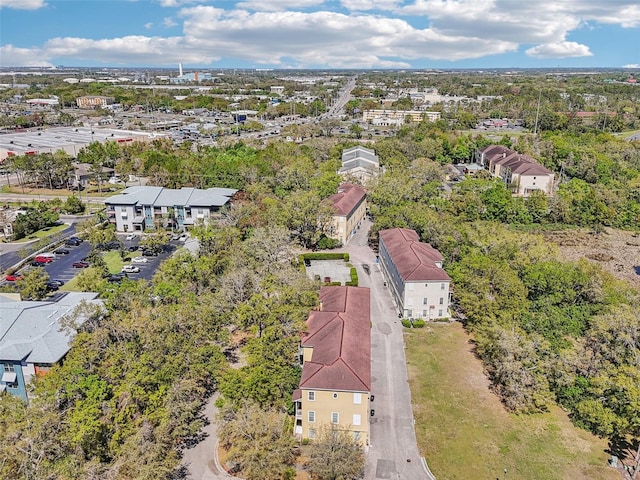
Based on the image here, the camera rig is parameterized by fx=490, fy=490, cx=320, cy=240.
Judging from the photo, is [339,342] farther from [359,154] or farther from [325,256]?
[359,154]

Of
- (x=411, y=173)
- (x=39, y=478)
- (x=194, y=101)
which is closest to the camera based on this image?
(x=39, y=478)

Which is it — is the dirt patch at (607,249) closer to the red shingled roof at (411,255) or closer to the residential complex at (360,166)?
the red shingled roof at (411,255)

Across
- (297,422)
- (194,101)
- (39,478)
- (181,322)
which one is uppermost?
(194,101)

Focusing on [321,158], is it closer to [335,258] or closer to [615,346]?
[335,258]

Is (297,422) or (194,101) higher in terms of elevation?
(194,101)

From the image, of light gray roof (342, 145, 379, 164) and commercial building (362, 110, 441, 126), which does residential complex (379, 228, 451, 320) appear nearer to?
light gray roof (342, 145, 379, 164)

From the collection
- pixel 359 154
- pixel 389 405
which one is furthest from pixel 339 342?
pixel 359 154

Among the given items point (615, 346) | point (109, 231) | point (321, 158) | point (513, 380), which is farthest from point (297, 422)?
point (321, 158)
